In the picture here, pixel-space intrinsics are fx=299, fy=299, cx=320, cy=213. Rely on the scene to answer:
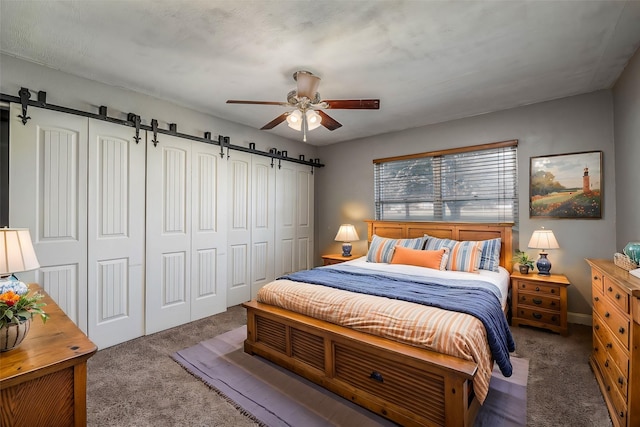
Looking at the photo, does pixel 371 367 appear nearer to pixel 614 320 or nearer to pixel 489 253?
pixel 614 320

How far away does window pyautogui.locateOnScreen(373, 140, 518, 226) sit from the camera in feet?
12.1

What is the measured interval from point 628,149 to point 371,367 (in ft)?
9.62

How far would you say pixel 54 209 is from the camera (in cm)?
258

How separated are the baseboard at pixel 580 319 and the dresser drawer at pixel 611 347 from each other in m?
1.12

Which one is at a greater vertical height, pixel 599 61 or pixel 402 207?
pixel 599 61

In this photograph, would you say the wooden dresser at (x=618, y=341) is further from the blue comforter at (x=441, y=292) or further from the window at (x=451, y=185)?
the window at (x=451, y=185)

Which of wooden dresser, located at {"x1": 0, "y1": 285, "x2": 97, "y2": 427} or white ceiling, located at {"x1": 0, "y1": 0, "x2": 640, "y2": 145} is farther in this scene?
white ceiling, located at {"x1": 0, "y1": 0, "x2": 640, "y2": 145}

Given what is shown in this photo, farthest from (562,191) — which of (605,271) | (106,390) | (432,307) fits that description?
(106,390)

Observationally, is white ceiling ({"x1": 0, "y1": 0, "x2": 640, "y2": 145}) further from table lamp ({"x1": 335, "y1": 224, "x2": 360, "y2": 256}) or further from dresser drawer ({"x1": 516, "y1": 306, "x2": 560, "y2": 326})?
dresser drawer ({"x1": 516, "y1": 306, "x2": 560, "y2": 326})

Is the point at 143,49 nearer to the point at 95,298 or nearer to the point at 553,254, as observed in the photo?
Answer: the point at 95,298

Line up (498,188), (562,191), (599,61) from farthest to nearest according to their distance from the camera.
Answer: (498,188), (562,191), (599,61)

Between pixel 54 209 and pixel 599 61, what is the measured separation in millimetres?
4819

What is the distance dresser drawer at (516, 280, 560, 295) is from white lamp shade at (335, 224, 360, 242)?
2.18 meters

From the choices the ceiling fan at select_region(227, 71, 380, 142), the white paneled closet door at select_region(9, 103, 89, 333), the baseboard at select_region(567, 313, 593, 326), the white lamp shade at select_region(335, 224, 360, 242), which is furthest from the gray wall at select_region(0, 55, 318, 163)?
the baseboard at select_region(567, 313, 593, 326)
